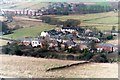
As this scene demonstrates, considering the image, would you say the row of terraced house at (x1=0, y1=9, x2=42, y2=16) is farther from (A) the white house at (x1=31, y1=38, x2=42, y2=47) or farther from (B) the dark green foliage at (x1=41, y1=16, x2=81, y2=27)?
(A) the white house at (x1=31, y1=38, x2=42, y2=47)

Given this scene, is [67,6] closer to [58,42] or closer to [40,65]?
[58,42]

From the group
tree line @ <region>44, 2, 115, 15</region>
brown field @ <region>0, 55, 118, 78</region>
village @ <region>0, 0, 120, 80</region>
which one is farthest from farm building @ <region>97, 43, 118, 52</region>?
tree line @ <region>44, 2, 115, 15</region>

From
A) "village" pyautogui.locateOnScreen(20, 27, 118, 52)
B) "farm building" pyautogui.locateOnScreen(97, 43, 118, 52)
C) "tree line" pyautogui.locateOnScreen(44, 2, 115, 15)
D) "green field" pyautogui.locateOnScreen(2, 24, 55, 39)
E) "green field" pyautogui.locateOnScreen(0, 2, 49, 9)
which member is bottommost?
"farm building" pyautogui.locateOnScreen(97, 43, 118, 52)

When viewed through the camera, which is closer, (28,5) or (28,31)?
(28,31)

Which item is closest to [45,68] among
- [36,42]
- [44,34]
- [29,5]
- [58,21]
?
[36,42]

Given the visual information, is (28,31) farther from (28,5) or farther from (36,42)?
(28,5)

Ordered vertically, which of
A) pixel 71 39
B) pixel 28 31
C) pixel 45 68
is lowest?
pixel 45 68

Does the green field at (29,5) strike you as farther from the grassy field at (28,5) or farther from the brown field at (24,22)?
the brown field at (24,22)
